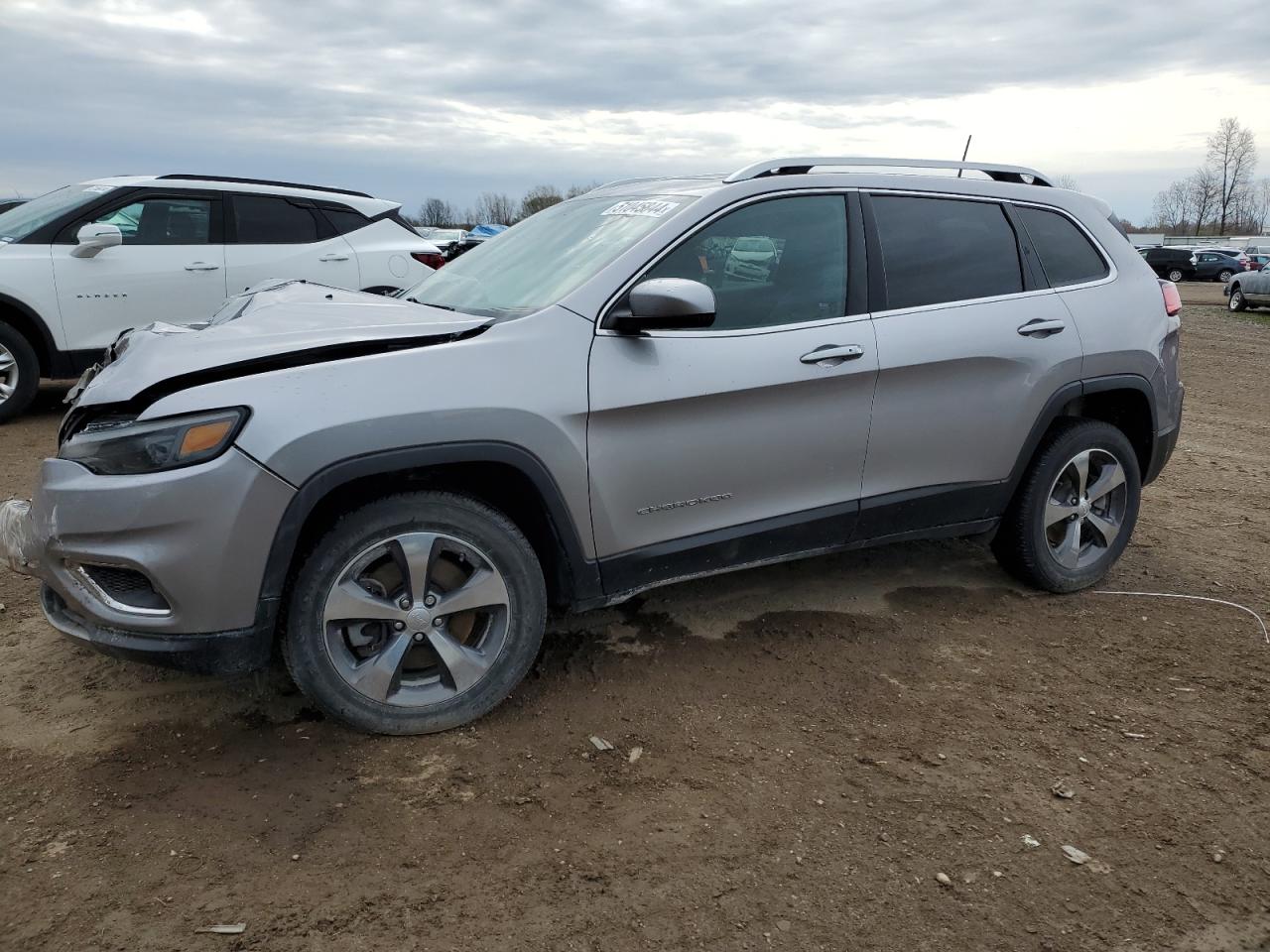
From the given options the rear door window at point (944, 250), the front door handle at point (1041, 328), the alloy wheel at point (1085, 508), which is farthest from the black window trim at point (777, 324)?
the alloy wheel at point (1085, 508)

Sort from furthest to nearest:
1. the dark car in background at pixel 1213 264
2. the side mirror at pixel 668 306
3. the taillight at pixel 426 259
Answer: the dark car in background at pixel 1213 264, the taillight at pixel 426 259, the side mirror at pixel 668 306

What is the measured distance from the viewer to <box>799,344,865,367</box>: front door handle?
358 cm

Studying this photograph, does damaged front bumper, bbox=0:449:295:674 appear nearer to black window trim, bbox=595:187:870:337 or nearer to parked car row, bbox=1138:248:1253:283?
black window trim, bbox=595:187:870:337

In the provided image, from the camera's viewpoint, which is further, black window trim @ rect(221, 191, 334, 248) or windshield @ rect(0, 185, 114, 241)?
black window trim @ rect(221, 191, 334, 248)

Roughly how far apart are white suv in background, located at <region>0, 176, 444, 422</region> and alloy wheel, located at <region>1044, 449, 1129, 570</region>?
567 centimetres

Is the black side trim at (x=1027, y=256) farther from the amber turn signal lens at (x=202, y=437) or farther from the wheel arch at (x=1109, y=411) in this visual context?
the amber turn signal lens at (x=202, y=437)

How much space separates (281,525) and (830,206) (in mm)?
2304

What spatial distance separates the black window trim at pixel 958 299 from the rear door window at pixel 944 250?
0.02m

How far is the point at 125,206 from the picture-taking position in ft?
26.5

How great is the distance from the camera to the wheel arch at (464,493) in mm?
2861

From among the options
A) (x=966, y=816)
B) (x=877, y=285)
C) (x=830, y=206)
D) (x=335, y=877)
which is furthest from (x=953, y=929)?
(x=830, y=206)

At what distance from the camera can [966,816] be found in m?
2.85

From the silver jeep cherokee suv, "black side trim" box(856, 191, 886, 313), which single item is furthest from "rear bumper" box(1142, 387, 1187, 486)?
"black side trim" box(856, 191, 886, 313)

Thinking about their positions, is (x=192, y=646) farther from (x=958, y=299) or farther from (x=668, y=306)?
(x=958, y=299)
